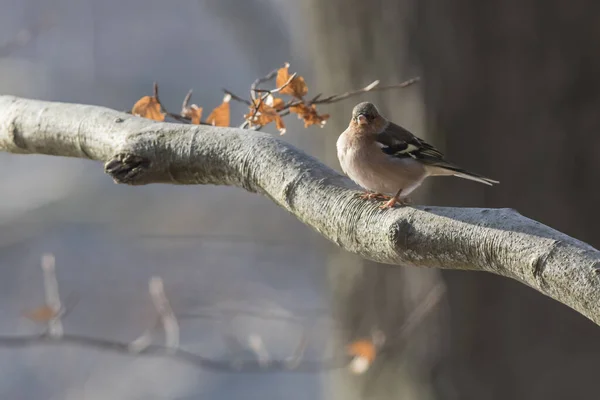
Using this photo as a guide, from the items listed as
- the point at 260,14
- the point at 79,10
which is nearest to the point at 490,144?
the point at 260,14

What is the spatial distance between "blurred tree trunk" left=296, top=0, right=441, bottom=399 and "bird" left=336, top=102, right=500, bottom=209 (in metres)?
0.87

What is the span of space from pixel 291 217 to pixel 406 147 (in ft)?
16.6

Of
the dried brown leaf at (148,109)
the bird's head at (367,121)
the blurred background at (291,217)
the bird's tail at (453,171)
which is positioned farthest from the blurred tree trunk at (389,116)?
the dried brown leaf at (148,109)

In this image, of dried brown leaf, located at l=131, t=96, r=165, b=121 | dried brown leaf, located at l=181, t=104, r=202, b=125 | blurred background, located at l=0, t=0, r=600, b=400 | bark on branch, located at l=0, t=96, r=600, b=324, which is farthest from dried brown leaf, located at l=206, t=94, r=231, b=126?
blurred background, located at l=0, t=0, r=600, b=400

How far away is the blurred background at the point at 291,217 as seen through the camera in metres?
3.13

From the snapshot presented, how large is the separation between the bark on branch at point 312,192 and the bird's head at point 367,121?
27.0 inches

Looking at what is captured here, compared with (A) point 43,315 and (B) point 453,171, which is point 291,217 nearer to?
(A) point 43,315

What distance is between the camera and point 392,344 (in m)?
2.91

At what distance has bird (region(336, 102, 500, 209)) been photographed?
6.73ft

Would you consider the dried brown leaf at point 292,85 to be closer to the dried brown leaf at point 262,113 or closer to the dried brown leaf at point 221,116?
the dried brown leaf at point 262,113

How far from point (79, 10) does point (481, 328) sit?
284 inches

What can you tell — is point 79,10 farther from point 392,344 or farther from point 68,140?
point 68,140

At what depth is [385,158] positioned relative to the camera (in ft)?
6.88

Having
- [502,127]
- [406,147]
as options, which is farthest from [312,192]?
[502,127]
